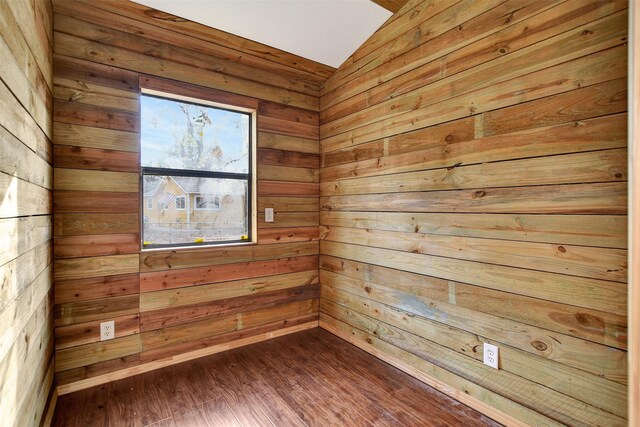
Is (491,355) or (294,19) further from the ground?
(294,19)

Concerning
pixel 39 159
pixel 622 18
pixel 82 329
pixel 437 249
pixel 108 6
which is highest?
pixel 108 6

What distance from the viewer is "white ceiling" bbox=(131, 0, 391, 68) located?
6.93 ft

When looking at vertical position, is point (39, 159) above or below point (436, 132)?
below

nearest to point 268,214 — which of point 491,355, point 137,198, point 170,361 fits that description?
point 137,198

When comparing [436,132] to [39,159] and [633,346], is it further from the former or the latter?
[39,159]

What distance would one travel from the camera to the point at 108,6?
2.00m

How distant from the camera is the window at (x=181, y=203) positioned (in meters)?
2.49

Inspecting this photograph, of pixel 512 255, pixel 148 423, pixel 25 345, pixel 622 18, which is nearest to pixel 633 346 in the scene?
pixel 512 255

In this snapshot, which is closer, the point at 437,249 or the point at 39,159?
the point at 39,159

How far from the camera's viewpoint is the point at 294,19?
7.53 ft

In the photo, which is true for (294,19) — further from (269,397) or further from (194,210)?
(269,397)

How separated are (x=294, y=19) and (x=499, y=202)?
1877mm

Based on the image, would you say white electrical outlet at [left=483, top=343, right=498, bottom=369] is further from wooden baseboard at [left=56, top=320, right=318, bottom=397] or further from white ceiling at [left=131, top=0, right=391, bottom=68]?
white ceiling at [left=131, top=0, right=391, bottom=68]

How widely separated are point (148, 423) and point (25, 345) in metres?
0.79
